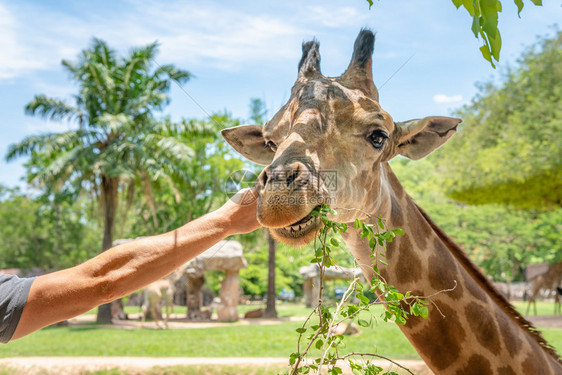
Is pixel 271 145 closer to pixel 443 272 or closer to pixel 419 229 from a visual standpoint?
pixel 419 229

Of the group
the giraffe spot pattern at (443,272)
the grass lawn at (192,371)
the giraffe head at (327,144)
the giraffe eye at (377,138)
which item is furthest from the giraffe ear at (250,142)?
the grass lawn at (192,371)

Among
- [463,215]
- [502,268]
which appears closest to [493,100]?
[463,215]

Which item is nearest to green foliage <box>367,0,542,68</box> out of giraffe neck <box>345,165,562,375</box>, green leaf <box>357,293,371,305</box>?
giraffe neck <box>345,165,562,375</box>

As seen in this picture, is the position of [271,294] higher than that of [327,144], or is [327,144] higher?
[327,144]

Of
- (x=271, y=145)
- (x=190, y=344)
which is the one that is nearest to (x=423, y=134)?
(x=271, y=145)

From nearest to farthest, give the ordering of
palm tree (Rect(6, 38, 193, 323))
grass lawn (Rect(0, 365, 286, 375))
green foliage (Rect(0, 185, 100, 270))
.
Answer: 1. grass lawn (Rect(0, 365, 286, 375))
2. palm tree (Rect(6, 38, 193, 323))
3. green foliage (Rect(0, 185, 100, 270))

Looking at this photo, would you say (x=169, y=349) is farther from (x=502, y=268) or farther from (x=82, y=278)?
(x=502, y=268)

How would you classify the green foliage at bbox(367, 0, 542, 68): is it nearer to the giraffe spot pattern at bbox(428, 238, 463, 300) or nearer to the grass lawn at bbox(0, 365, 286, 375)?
the giraffe spot pattern at bbox(428, 238, 463, 300)

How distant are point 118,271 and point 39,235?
94.9 feet

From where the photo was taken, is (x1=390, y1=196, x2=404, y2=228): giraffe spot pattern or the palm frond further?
the palm frond

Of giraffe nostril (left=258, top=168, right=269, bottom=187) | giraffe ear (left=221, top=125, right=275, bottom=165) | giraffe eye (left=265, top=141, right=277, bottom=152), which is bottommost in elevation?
giraffe nostril (left=258, top=168, right=269, bottom=187)

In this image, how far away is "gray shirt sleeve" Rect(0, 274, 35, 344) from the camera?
7.23 ft

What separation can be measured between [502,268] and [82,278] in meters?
39.4

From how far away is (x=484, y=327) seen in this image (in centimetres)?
258
